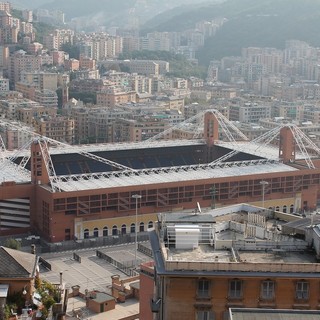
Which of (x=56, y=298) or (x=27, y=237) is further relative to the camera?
(x=27, y=237)

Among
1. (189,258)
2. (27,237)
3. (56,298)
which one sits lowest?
(27,237)

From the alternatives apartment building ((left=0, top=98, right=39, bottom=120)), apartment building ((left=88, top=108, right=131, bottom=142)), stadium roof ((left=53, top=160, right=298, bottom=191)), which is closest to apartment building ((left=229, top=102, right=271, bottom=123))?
apartment building ((left=88, top=108, right=131, bottom=142))

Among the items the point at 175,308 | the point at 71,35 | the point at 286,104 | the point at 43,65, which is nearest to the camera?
the point at 175,308

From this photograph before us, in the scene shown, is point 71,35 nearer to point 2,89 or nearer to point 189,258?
point 2,89

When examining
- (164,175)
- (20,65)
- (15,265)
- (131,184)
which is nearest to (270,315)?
(15,265)

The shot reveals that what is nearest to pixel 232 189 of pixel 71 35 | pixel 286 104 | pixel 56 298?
pixel 56 298
